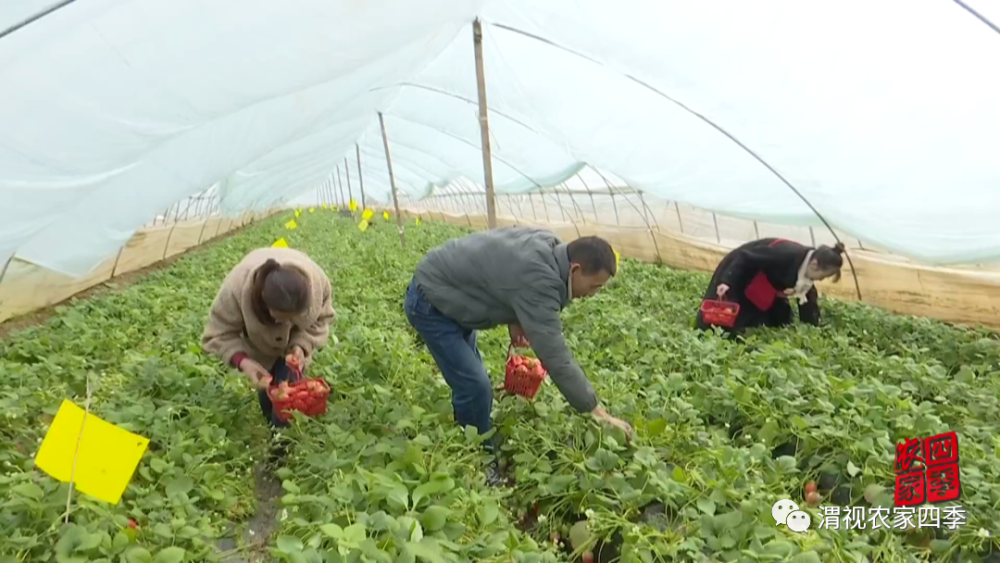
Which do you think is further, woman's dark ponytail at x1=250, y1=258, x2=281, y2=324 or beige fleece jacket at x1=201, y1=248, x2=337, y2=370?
beige fleece jacket at x1=201, y1=248, x2=337, y2=370

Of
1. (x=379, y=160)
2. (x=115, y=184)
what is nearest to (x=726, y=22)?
(x=115, y=184)

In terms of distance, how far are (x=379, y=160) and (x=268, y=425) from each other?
55.8 feet

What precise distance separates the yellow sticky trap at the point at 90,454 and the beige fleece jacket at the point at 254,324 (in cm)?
101

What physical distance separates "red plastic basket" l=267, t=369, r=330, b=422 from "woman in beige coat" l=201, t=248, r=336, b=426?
105mm

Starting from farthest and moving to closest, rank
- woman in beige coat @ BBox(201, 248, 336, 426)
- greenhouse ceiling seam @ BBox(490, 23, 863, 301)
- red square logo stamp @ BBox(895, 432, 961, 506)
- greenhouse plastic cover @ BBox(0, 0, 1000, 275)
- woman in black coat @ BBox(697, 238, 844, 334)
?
greenhouse ceiling seam @ BBox(490, 23, 863, 301), woman in black coat @ BBox(697, 238, 844, 334), woman in beige coat @ BBox(201, 248, 336, 426), greenhouse plastic cover @ BBox(0, 0, 1000, 275), red square logo stamp @ BBox(895, 432, 961, 506)

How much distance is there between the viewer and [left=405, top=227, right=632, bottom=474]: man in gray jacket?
2633mm

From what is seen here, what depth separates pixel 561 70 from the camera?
6.71 metres

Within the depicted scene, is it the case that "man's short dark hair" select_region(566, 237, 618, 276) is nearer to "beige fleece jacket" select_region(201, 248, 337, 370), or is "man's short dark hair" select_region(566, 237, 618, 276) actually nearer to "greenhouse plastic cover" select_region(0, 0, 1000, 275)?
"beige fleece jacket" select_region(201, 248, 337, 370)

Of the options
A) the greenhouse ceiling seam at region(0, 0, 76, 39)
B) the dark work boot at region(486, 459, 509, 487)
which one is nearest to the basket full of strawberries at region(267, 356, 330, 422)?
the dark work boot at region(486, 459, 509, 487)

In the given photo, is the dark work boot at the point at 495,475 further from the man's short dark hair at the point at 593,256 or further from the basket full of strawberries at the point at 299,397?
the man's short dark hair at the point at 593,256

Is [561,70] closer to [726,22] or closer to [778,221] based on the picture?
[726,22]

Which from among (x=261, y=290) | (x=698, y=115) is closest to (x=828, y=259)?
(x=698, y=115)

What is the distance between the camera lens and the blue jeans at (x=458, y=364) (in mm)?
2992

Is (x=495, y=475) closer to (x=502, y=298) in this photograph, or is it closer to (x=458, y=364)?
(x=458, y=364)
